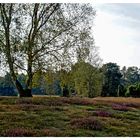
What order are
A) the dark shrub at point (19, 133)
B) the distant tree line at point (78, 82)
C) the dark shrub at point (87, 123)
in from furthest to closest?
1. the distant tree line at point (78, 82)
2. the dark shrub at point (87, 123)
3. the dark shrub at point (19, 133)

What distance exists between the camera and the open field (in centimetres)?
1648

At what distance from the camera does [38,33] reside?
83.3ft

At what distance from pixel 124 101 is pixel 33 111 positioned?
22.5 ft

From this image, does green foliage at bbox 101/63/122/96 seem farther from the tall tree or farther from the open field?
the tall tree

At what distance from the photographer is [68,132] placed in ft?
53.4

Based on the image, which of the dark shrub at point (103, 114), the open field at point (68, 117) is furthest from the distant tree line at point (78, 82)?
the dark shrub at point (103, 114)

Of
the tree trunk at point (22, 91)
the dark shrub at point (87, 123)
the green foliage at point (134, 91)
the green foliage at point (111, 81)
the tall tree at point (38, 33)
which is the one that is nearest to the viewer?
the dark shrub at point (87, 123)

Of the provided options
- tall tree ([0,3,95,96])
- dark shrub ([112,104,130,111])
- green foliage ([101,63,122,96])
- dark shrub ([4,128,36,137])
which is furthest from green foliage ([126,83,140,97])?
dark shrub ([4,128,36,137])

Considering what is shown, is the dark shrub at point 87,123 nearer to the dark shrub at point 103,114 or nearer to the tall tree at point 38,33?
the dark shrub at point 103,114

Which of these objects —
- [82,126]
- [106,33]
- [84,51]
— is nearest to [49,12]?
[84,51]

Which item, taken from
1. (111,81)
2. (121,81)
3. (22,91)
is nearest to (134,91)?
(121,81)

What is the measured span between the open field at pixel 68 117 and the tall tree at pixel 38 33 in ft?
10.1

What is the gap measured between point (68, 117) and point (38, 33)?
26.1 ft

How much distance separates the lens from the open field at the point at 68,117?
16478mm
